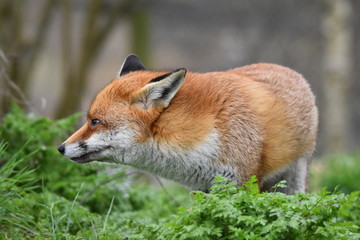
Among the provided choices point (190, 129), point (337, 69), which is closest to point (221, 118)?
point (190, 129)

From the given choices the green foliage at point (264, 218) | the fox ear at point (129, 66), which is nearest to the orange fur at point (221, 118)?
the fox ear at point (129, 66)

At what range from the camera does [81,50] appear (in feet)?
43.5

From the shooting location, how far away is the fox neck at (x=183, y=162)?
5.49 meters

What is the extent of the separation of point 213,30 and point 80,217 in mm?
17621

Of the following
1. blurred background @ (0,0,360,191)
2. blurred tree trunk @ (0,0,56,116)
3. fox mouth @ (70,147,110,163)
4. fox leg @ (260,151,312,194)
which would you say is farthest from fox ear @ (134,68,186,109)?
blurred tree trunk @ (0,0,56,116)

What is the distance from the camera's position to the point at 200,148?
5.50 meters

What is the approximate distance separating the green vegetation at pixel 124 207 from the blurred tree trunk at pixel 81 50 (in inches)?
197

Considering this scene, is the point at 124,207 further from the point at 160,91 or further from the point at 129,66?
the point at 160,91

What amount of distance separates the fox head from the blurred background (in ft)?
5.85

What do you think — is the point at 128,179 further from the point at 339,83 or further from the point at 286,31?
the point at 286,31

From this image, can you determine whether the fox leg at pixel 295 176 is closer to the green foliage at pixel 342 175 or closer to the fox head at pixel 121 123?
the fox head at pixel 121 123

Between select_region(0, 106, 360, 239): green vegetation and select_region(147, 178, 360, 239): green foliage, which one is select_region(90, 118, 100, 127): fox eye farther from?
select_region(147, 178, 360, 239): green foliage

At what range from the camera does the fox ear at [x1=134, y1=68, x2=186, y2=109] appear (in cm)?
552

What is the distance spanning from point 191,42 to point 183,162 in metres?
18.7
